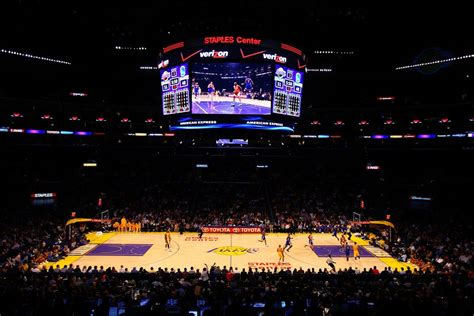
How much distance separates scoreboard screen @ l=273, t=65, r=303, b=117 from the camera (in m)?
20.0

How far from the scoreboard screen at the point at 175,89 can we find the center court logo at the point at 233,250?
11605mm

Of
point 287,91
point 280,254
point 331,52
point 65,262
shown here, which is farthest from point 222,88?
point 65,262

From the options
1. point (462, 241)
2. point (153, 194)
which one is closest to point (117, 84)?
point (153, 194)

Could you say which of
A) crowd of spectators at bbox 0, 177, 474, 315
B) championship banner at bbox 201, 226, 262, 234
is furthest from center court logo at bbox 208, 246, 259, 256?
championship banner at bbox 201, 226, 262, 234

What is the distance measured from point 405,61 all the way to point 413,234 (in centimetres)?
1414

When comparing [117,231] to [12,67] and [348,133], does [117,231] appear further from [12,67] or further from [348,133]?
[348,133]

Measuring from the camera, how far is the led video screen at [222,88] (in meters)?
19.5

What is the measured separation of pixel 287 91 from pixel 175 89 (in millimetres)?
6467

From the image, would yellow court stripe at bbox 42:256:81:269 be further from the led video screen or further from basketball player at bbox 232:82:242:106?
basketball player at bbox 232:82:242:106

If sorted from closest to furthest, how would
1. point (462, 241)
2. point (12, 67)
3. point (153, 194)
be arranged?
1. point (462, 241)
2. point (12, 67)
3. point (153, 194)

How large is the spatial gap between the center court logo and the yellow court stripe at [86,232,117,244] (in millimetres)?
10370

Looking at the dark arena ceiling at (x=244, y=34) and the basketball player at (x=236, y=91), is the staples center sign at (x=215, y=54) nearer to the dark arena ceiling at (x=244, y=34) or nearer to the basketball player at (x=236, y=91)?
the dark arena ceiling at (x=244, y=34)

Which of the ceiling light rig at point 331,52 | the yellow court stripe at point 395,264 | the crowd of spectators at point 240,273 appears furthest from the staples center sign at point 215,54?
the yellow court stripe at point 395,264

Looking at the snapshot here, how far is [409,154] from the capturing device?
147 ft
